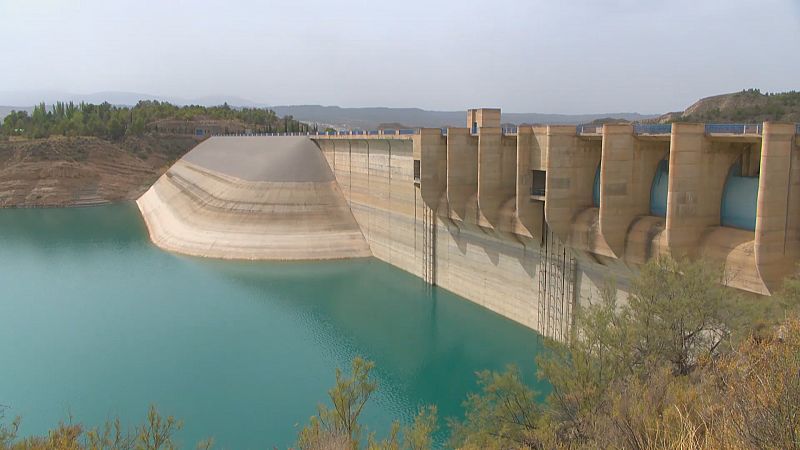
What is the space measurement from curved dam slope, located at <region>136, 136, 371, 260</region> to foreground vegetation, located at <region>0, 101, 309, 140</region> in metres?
37.6

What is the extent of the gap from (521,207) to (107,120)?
87.4 metres

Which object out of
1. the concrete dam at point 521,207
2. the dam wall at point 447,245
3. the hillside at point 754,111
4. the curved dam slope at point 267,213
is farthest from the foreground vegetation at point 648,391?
the hillside at point 754,111

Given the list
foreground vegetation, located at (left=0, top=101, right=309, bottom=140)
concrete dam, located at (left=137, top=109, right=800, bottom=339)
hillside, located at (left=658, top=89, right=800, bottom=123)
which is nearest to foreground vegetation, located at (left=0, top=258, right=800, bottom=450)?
concrete dam, located at (left=137, top=109, right=800, bottom=339)

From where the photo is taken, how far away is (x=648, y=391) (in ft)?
34.4

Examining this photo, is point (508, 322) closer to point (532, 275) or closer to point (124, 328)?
point (532, 275)

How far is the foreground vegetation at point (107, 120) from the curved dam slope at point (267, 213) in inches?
1481

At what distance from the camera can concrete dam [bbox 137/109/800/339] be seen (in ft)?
61.8

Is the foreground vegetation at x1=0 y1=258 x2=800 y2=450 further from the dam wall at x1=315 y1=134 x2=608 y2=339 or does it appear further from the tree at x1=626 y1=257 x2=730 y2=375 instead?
the dam wall at x1=315 y1=134 x2=608 y2=339

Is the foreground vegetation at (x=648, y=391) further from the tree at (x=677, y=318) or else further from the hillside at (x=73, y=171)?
the hillside at (x=73, y=171)

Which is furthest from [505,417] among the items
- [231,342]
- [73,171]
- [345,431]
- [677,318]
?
[73,171]

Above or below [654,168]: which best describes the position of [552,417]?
below

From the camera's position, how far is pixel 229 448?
719 inches

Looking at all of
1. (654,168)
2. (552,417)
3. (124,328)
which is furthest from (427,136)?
(552,417)

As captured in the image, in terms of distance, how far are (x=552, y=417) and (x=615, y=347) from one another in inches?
87.5
